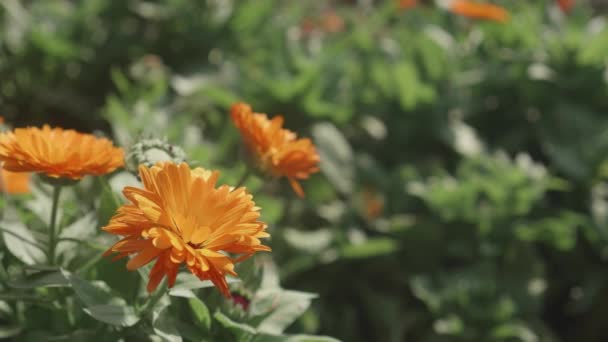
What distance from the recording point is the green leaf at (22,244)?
0.80 metres

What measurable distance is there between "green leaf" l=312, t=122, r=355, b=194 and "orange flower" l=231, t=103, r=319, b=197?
0.91 meters

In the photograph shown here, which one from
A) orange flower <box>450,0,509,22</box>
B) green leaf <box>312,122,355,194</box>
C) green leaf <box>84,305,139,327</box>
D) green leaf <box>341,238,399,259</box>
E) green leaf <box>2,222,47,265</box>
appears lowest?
green leaf <box>84,305,139,327</box>

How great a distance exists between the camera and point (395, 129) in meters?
1.97

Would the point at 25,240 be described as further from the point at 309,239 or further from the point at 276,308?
the point at 309,239

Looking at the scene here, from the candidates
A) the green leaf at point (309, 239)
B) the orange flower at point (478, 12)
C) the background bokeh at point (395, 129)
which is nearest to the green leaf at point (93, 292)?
the background bokeh at point (395, 129)

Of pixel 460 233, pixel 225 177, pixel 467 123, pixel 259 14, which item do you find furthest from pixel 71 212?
pixel 467 123

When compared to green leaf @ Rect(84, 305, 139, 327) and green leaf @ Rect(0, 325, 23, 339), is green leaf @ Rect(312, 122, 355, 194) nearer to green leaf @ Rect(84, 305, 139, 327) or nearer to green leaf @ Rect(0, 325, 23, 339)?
green leaf @ Rect(0, 325, 23, 339)

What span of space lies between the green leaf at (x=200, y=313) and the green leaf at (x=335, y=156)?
1.03 meters

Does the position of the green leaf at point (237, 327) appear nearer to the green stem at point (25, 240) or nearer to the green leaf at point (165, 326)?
the green leaf at point (165, 326)

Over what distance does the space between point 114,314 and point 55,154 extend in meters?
0.17

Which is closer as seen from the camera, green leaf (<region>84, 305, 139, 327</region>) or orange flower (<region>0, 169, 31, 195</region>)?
green leaf (<region>84, 305, 139, 327</region>)

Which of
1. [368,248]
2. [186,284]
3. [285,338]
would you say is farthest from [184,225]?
[368,248]

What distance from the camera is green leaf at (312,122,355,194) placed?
5.98 ft

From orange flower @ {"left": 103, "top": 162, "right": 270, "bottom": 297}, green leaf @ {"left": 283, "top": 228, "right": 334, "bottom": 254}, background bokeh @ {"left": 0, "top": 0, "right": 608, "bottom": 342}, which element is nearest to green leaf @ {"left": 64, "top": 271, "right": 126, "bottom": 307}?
orange flower @ {"left": 103, "top": 162, "right": 270, "bottom": 297}
